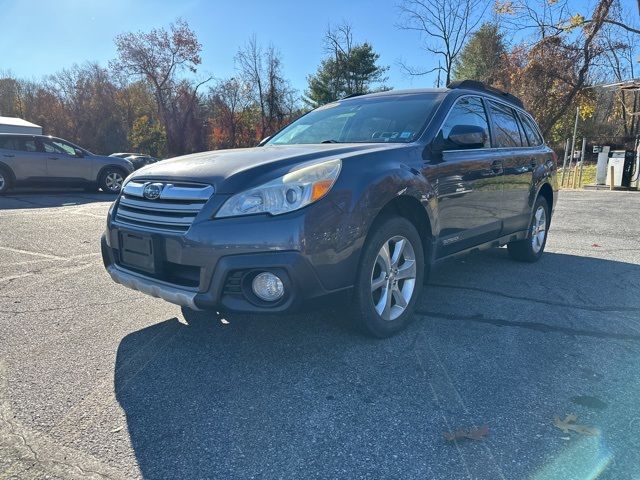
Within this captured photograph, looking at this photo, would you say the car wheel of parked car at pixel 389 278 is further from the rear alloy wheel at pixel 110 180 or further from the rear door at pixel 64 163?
the rear alloy wheel at pixel 110 180

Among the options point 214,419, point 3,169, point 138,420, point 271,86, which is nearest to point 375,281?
point 214,419

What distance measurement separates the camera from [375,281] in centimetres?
315

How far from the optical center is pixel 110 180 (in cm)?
1402

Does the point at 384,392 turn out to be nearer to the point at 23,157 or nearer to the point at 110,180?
the point at 23,157

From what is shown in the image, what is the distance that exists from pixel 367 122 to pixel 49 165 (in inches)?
457

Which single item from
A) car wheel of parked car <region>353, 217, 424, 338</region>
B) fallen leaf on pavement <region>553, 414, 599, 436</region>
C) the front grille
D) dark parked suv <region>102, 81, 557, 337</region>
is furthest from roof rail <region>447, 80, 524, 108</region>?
fallen leaf on pavement <region>553, 414, 599, 436</region>

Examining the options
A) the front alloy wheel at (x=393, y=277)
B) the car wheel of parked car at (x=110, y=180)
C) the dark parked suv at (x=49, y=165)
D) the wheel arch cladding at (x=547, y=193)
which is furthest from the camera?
the car wheel of parked car at (x=110, y=180)

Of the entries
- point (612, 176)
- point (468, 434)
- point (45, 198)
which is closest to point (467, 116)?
point (468, 434)

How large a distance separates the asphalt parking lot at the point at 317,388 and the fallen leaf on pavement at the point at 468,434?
32mm

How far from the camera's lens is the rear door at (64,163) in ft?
41.8

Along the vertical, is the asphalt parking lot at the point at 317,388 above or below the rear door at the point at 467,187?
below

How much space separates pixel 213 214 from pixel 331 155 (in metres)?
0.87

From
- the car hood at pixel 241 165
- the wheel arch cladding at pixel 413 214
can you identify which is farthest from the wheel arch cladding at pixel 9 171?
the wheel arch cladding at pixel 413 214

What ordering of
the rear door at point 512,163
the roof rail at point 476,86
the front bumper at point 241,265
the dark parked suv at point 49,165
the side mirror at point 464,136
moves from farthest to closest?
1. the dark parked suv at point 49,165
2. the rear door at point 512,163
3. the roof rail at point 476,86
4. the side mirror at point 464,136
5. the front bumper at point 241,265
